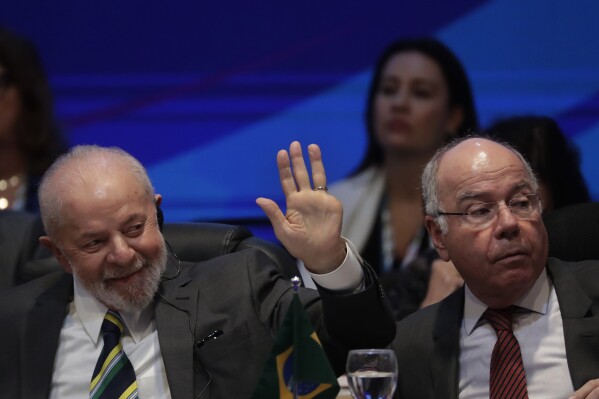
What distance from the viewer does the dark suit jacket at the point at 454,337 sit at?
2678 millimetres

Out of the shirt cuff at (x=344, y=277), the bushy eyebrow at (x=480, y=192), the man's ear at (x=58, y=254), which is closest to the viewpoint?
the shirt cuff at (x=344, y=277)

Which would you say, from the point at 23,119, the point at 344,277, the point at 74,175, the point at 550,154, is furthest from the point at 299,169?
the point at 23,119

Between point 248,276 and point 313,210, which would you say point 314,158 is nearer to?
point 313,210

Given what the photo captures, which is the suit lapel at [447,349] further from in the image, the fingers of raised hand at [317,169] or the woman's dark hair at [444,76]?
the woman's dark hair at [444,76]

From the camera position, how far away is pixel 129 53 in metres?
5.00

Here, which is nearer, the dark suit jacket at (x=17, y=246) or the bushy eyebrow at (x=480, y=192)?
the bushy eyebrow at (x=480, y=192)

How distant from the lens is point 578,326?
271 cm

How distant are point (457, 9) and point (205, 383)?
2.51 m

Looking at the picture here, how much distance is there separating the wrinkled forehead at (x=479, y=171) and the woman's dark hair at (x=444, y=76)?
1681 mm

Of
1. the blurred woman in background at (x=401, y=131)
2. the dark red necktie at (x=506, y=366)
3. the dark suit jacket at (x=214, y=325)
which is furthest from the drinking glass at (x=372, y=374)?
the blurred woman in background at (x=401, y=131)

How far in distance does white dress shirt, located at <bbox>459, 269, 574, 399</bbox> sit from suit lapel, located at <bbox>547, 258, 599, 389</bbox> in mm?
33

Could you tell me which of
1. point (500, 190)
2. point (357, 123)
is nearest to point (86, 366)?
point (500, 190)

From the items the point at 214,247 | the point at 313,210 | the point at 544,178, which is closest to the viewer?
the point at 313,210

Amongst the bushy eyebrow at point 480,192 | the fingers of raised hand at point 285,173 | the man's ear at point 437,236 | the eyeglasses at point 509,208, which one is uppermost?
the fingers of raised hand at point 285,173
